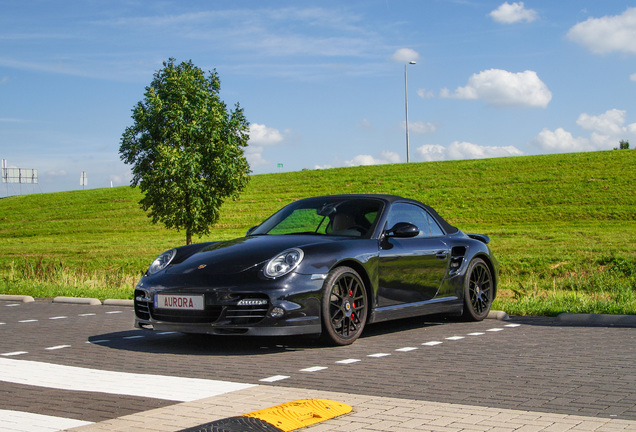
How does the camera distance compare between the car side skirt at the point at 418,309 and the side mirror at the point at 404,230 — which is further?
the side mirror at the point at 404,230

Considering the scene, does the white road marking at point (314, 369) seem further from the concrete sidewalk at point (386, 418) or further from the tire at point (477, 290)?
the tire at point (477, 290)

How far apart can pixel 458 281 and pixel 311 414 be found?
4879 millimetres

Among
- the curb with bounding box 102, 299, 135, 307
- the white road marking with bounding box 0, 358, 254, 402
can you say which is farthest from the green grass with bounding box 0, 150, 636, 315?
the white road marking with bounding box 0, 358, 254, 402

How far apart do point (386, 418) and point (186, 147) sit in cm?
2245

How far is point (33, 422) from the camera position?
446cm

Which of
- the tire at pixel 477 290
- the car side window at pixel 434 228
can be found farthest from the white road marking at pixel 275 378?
the tire at pixel 477 290

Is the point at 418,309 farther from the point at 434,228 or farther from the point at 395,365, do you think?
the point at 395,365

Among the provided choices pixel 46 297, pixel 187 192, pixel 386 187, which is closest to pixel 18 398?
pixel 46 297

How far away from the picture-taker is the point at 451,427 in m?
4.09

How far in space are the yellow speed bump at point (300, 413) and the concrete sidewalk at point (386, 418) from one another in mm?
65

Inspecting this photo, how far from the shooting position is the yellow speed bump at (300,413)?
13.7 feet

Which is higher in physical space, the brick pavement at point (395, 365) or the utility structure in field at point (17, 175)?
the utility structure in field at point (17, 175)

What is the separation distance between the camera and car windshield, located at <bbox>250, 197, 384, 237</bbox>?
26.7 feet

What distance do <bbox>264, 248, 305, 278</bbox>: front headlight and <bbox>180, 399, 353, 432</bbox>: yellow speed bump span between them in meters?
2.35
